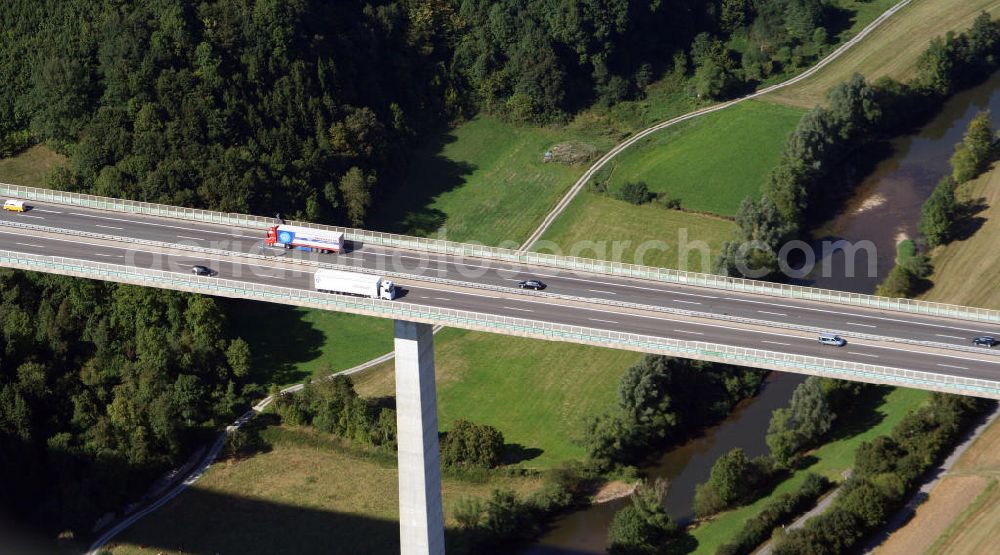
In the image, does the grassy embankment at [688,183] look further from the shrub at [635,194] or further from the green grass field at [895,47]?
the green grass field at [895,47]

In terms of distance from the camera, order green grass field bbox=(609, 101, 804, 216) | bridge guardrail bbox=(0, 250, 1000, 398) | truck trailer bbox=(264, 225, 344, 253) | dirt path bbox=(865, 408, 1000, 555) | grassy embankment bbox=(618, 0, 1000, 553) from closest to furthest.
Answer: bridge guardrail bbox=(0, 250, 1000, 398), dirt path bbox=(865, 408, 1000, 555), truck trailer bbox=(264, 225, 344, 253), grassy embankment bbox=(618, 0, 1000, 553), green grass field bbox=(609, 101, 804, 216)

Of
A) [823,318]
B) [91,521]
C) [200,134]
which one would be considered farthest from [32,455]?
[823,318]

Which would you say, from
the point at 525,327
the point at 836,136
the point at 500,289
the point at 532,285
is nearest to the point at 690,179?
the point at 836,136

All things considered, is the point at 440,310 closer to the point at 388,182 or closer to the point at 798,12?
the point at 388,182

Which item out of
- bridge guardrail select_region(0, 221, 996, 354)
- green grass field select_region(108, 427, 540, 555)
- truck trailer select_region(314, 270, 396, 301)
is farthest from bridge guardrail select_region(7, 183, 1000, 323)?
green grass field select_region(108, 427, 540, 555)

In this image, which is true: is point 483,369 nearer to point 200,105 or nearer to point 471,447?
point 471,447

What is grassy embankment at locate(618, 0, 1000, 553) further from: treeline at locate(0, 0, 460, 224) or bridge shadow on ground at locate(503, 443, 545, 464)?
treeline at locate(0, 0, 460, 224)
